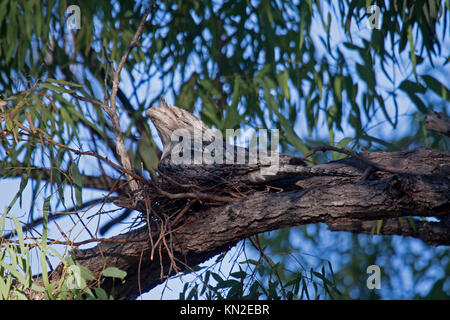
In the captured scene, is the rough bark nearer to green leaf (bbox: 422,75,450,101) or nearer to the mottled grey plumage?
the mottled grey plumage

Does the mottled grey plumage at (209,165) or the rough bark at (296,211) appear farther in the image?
the mottled grey plumage at (209,165)

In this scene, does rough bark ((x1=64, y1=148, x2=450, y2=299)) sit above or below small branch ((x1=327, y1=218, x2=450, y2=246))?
above

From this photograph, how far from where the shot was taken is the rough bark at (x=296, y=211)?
1688mm

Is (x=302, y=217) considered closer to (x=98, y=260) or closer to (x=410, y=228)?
(x=98, y=260)

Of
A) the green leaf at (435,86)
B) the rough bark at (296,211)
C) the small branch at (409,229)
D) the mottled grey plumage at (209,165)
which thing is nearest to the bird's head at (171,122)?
the mottled grey plumage at (209,165)

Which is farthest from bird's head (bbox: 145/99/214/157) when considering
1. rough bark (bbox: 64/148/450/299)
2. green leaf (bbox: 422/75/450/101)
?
green leaf (bbox: 422/75/450/101)

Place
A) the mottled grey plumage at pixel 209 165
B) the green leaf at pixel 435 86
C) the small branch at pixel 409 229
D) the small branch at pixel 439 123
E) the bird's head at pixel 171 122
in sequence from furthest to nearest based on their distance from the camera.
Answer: the green leaf at pixel 435 86
the small branch at pixel 409 229
the bird's head at pixel 171 122
the small branch at pixel 439 123
the mottled grey plumage at pixel 209 165

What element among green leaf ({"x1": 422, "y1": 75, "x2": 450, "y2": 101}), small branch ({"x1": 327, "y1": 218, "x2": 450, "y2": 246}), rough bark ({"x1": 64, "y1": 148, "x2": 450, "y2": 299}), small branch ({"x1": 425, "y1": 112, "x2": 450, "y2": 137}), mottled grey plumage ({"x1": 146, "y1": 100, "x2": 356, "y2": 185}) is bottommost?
small branch ({"x1": 327, "y1": 218, "x2": 450, "y2": 246})

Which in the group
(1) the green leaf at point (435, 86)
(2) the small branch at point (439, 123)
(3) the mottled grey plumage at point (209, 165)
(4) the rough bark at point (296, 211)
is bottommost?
(4) the rough bark at point (296, 211)

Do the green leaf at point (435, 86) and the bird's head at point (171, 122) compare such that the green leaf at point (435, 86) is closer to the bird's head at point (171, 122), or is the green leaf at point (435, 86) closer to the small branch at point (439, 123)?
the small branch at point (439, 123)

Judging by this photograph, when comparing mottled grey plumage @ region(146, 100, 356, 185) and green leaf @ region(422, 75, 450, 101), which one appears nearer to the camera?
mottled grey plumage @ region(146, 100, 356, 185)

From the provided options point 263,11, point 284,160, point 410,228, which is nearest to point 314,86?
point 263,11

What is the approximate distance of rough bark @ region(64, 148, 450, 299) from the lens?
1688 millimetres

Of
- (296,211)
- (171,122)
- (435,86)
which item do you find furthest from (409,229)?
(171,122)
